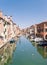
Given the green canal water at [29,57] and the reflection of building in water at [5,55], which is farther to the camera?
the reflection of building in water at [5,55]

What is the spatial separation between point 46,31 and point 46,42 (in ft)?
34.0

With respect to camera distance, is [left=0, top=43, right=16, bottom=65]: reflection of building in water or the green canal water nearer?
the green canal water

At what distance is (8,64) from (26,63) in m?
2.23

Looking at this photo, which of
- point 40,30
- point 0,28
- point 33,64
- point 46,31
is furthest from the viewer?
point 40,30

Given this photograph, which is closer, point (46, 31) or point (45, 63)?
point (45, 63)

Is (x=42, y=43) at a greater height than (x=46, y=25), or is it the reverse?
(x=46, y=25)

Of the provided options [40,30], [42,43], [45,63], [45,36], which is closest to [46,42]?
[42,43]

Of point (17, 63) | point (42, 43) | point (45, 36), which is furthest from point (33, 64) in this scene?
point (45, 36)

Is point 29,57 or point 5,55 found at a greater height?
point 5,55

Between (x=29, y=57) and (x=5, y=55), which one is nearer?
(x=29, y=57)

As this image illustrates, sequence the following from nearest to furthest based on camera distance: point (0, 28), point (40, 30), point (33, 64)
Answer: point (33, 64), point (0, 28), point (40, 30)

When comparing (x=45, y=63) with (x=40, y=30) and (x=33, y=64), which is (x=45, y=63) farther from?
(x=40, y=30)

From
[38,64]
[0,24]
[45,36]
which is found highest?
[0,24]

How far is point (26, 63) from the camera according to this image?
806 inches
